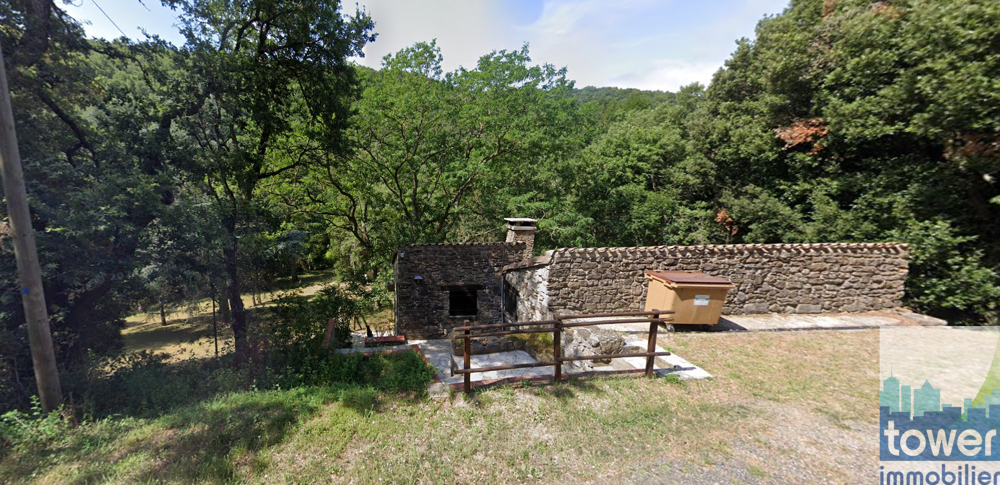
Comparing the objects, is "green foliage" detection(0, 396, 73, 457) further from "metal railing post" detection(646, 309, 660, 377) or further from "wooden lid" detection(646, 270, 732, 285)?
"wooden lid" detection(646, 270, 732, 285)

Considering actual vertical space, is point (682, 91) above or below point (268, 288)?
above

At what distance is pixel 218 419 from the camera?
3984 mm

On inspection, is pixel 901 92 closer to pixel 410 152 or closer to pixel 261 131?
pixel 410 152

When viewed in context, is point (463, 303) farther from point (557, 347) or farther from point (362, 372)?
point (557, 347)

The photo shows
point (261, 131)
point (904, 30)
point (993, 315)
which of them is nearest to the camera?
point (993, 315)

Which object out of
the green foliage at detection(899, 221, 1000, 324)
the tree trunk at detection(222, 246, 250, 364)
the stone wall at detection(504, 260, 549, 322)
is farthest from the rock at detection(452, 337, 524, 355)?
the green foliage at detection(899, 221, 1000, 324)

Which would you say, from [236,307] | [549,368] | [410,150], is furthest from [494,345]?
[410,150]

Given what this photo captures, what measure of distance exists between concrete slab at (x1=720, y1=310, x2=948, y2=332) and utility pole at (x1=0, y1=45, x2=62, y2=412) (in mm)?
11105

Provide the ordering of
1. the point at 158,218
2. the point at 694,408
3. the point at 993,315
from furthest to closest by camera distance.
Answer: the point at 993,315
the point at 158,218
the point at 694,408

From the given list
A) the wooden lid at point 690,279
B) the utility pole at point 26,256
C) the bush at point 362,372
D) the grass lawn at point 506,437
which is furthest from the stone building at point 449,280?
the utility pole at point 26,256

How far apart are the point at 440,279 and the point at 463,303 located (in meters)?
1.25

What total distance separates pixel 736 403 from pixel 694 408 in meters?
0.64

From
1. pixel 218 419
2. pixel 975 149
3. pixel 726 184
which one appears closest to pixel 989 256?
pixel 975 149

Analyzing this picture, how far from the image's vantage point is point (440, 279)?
1173cm
